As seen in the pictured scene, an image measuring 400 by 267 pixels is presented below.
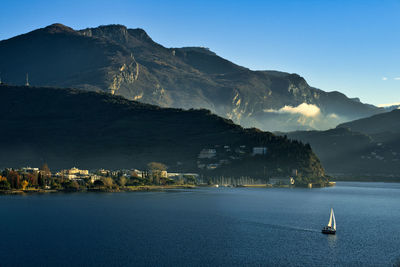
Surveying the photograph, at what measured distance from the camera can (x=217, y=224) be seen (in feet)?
514

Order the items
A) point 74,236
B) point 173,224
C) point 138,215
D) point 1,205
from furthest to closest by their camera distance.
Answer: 1. point 1,205
2. point 138,215
3. point 173,224
4. point 74,236

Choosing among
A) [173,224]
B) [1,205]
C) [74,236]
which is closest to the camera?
[74,236]

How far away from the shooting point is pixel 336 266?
329ft

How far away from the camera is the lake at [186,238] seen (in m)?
104

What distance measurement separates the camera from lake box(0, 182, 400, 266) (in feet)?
340

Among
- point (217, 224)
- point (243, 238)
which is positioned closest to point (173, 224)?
point (217, 224)

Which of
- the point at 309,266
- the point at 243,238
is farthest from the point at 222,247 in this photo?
the point at 309,266

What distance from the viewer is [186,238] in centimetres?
12669

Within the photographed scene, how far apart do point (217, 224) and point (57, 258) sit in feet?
213

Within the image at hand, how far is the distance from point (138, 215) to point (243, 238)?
52279mm

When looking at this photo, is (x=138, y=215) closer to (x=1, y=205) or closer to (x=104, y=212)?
(x=104, y=212)

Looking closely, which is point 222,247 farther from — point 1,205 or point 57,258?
point 1,205

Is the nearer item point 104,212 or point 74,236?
point 74,236

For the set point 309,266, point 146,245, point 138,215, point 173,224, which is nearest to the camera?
point 309,266
